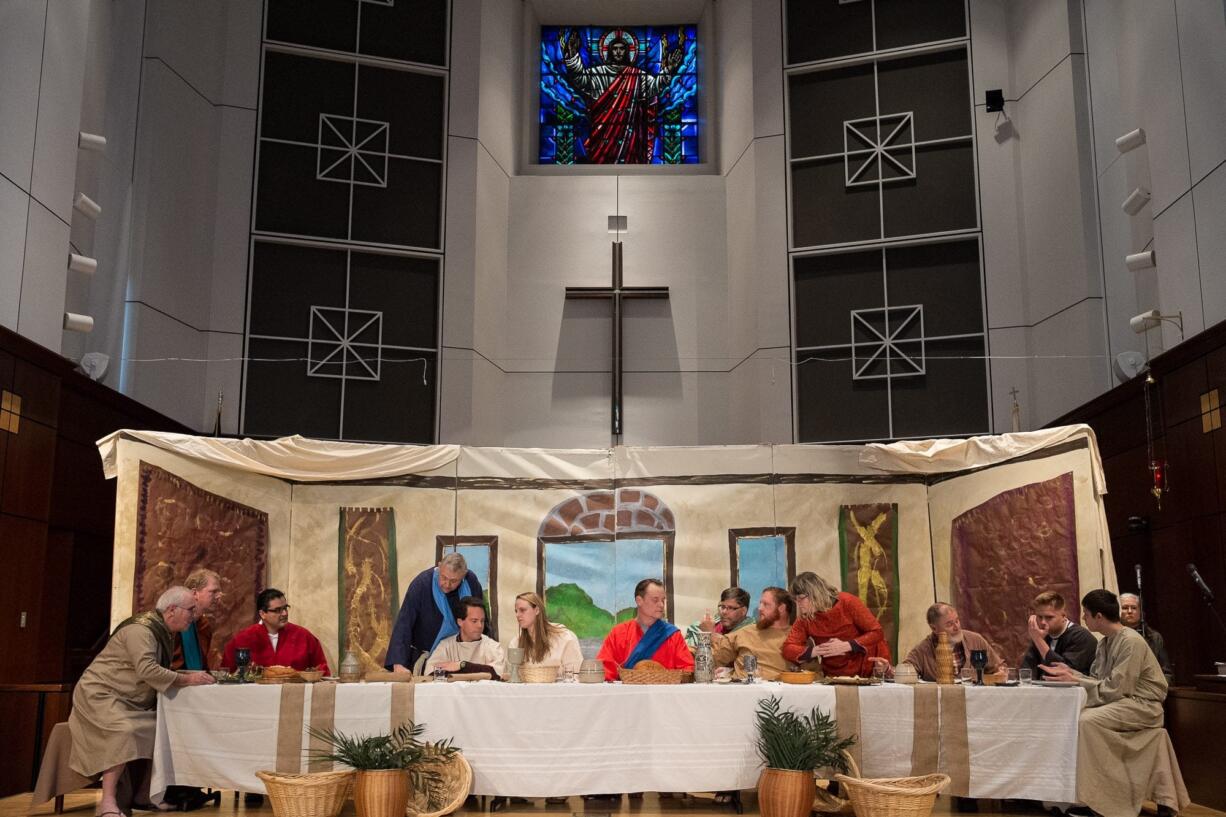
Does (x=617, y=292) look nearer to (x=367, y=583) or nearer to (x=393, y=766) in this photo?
(x=367, y=583)

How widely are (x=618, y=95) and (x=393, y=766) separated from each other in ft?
30.5

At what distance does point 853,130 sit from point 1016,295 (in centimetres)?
232

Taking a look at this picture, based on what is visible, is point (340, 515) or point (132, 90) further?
point (132, 90)

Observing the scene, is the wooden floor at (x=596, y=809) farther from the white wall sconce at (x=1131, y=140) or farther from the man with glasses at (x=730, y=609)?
the white wall sconce at (x=1131, y=140)

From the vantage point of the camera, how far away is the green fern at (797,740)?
5.56 m

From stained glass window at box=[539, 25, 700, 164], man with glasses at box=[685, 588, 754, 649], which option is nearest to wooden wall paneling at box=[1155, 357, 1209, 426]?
man with glasses at box=[685, 588, 754, 649]

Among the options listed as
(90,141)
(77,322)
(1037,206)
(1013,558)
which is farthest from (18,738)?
(1037,206)

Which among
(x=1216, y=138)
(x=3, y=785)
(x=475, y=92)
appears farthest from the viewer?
(x=475, y=92)

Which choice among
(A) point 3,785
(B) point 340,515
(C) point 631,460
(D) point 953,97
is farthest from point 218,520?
(D) point 953,97

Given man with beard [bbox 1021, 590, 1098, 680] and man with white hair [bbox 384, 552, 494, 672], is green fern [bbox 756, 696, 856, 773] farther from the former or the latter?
man with white hair [bbox 384, 552, 494, 672]

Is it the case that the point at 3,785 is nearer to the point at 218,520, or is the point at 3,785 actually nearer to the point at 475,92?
the point at 218,520

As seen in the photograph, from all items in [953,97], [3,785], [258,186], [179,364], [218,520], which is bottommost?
[3,785]

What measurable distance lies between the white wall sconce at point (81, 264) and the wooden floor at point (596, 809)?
3.82 metres

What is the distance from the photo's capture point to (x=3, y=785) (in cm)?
682
